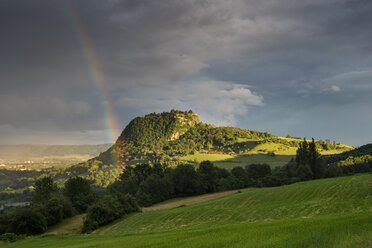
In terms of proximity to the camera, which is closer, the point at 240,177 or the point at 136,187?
the point at 240,177

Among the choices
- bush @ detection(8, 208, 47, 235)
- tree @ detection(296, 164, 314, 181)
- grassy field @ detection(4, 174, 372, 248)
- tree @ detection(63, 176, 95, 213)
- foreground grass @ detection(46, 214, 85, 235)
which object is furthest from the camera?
tree @ detection(296, 164, 314, 181)

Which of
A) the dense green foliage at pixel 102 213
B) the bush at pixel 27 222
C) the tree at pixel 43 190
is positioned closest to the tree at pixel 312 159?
the dense green foliage at pixel 102 213

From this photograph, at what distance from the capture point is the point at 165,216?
4919 cm

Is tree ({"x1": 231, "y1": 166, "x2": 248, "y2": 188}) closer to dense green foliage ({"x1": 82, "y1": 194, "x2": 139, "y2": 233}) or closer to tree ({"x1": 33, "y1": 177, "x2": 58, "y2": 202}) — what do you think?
dense green foliage ({"x1": 82, "y1": 194, "x2": 139, "y2": 233})

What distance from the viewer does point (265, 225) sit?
19172 millimetres

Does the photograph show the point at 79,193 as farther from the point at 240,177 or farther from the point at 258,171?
the point at 258,171

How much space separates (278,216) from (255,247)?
929 inches

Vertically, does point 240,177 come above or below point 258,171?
below

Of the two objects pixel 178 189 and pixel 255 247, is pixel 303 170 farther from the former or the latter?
pixel 255 247

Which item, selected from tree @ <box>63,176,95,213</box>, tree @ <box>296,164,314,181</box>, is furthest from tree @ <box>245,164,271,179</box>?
tree @ <box>63,176,95,213</box>

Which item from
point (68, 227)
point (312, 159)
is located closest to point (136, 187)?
point (68, 227)

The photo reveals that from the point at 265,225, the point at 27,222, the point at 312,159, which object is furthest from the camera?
the point at 312,159

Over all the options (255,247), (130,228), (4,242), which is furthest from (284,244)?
(4,242)

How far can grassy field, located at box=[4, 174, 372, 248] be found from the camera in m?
12.5
